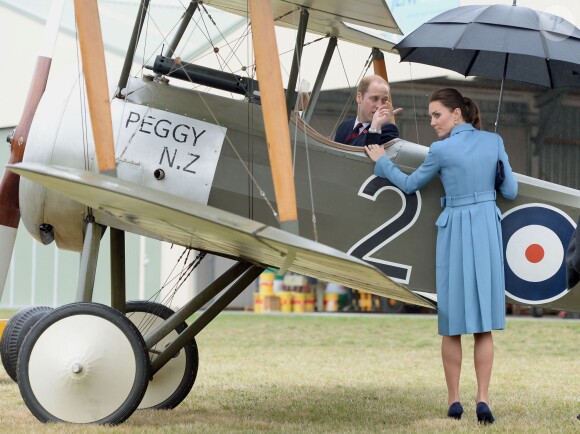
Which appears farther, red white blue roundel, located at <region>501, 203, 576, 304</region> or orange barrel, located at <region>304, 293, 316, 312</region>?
orange barrel, located at <region>304, 293, 316, 312</region>

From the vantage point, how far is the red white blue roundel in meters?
5.72

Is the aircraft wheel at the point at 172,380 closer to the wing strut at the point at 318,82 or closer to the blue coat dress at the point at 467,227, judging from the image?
the wing strut at the point at 318,82

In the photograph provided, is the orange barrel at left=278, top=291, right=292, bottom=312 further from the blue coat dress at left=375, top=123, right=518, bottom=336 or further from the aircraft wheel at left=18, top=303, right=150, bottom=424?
the aircraft wheel at left=18, top=303, right=150, bottom=424

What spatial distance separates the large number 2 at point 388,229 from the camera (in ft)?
18.9

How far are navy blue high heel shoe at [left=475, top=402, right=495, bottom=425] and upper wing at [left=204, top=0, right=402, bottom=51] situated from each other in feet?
7.48

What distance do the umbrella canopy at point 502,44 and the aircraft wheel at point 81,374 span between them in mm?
2329

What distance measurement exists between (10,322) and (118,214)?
9.28 feet

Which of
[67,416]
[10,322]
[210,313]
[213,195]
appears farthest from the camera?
[10,322]

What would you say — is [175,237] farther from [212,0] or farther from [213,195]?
[212,0]

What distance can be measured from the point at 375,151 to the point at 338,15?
1071mm

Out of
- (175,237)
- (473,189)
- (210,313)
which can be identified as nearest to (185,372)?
(210,313)

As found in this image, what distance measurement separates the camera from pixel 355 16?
20.7 ft

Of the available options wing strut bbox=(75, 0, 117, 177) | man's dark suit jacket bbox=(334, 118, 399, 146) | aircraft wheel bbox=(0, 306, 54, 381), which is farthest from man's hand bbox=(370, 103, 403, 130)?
aircraft wheel bbox=(0, 306, 54, 381)

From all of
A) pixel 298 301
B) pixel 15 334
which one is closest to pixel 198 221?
pixel 15 334
